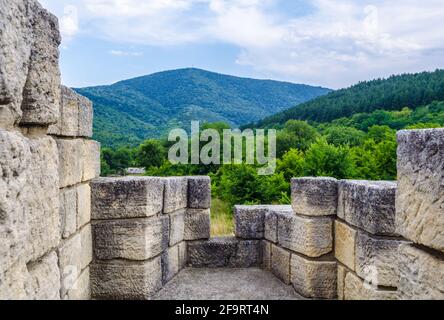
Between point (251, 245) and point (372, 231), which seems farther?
point (251, 245)

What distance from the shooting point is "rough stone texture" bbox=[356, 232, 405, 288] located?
13.0 feet

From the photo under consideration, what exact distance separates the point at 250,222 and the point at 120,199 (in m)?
2.11

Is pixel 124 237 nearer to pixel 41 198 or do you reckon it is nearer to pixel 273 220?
pixel 273 220

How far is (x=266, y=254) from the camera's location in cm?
620

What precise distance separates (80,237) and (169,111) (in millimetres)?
71845

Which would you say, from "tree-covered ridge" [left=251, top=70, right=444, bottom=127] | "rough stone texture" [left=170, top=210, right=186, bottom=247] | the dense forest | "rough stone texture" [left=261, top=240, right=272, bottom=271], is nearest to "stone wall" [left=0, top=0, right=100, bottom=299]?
"rough stone texture" [left=170, top=210, right=186, bottom=247]

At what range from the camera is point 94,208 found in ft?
15.9

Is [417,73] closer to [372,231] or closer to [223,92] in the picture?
[223,92]

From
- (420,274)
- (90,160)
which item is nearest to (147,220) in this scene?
(90,160)

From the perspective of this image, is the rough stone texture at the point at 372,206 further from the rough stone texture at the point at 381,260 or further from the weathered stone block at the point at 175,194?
the weathered stone block at the point at 175,194

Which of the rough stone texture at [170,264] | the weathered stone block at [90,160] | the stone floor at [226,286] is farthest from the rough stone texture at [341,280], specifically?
the weathered stone block at [90,160]

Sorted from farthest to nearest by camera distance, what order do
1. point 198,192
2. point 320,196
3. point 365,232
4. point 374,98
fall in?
1. point 374,98
2. point 198,192
3. point 320,196
4. point 365,232

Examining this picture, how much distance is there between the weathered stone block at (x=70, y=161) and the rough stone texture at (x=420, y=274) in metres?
2.68
